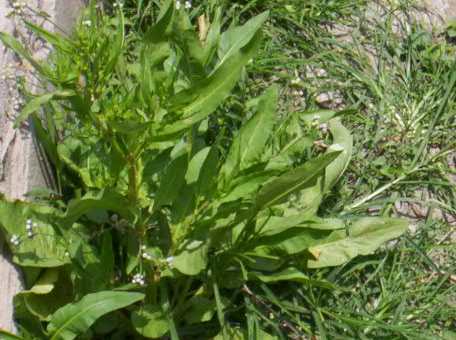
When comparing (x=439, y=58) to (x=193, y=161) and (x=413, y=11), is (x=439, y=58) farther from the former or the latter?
(x=193, y=161)

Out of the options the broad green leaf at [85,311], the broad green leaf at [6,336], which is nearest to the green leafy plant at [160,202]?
the broad green leaf at [85,311]

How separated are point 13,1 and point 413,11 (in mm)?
1745

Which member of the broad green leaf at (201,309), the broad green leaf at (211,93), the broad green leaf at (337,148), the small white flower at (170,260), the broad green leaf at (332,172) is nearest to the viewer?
the broad green leaf at (211,93)

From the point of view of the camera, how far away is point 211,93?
6.14ft

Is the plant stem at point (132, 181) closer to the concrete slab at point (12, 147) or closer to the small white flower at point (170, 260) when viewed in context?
the small white flower at point (170, 260)

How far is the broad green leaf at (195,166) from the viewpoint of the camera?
7.15 feet

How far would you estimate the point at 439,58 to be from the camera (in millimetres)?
3182

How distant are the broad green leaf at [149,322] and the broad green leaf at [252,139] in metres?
0.44

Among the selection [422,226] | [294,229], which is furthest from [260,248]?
[422,226]

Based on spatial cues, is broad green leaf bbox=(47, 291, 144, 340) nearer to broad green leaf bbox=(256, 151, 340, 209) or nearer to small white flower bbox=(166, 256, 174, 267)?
small white flower bbox=(166, 256, 174, 267)

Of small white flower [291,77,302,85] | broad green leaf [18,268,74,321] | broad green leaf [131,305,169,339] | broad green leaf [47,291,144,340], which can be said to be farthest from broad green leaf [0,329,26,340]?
small white flower [291,77,302,85]

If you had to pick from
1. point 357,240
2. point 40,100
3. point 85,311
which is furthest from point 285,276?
point 40,100

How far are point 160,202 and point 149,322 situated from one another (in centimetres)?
37

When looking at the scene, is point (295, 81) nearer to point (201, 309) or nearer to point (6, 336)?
point (201, 309)
